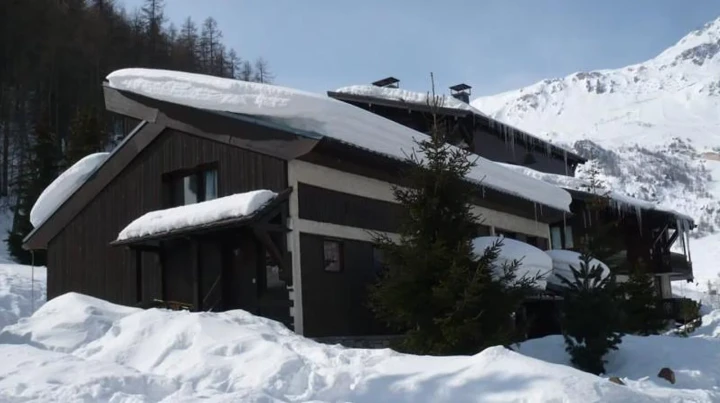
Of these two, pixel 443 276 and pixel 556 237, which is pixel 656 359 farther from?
pixel 556 237

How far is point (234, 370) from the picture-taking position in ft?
29.5

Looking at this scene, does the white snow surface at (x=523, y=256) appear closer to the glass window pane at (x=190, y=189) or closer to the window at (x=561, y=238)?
the glass window pane at (x=190, y=189)

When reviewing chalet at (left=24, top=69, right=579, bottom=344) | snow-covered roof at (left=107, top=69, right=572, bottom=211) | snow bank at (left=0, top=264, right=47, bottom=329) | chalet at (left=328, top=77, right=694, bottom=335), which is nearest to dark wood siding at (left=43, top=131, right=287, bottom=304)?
chalet at (left=24, top=69, right=579, bottom=344)

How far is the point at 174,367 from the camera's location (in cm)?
917

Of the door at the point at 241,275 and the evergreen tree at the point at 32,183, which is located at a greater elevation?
the evergreen tree at the point at 32,183

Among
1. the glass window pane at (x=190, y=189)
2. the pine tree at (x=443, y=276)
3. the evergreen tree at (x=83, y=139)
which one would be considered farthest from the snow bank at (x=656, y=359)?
the evergreen tree at (x=83, y=139)

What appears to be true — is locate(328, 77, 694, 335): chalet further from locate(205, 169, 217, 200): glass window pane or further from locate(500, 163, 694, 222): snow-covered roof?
locate(205, 169, 217, 200): glass window pane

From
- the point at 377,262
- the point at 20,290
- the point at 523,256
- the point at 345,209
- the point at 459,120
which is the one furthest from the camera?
the point at 459,120

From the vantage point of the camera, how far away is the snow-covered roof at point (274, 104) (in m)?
15.1

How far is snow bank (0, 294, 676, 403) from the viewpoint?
8062mm

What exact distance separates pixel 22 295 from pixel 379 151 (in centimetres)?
1358

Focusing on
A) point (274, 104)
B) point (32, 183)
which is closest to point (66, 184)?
point (274, 104)

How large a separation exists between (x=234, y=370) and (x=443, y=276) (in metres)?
4.13

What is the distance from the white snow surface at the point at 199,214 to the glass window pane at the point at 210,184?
2.75 feet
